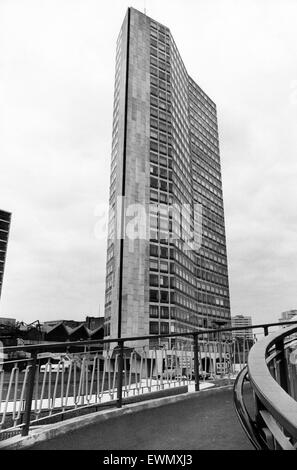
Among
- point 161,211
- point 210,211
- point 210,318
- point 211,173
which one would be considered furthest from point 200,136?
point 210,318

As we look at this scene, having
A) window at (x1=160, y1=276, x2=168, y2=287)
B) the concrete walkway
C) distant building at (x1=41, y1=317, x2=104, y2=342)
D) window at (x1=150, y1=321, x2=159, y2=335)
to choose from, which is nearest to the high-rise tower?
window at (x1=160, y1=276, x2=168, y2=287)

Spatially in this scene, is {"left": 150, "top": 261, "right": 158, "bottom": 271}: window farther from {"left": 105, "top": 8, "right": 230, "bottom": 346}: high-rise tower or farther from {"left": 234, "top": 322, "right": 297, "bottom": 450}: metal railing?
{"left": 234, "top": 322, "right": 297, "bottom": 450}: metal railing

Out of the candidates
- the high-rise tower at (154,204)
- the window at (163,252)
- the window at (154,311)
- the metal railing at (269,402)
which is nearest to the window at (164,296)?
the high-rise tower at (154,204)

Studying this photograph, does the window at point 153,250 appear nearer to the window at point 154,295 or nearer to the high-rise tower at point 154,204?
the high-rise tower at point 154,204

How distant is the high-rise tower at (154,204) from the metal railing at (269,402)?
208 ft

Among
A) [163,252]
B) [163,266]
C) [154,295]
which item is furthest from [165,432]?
[163,252]

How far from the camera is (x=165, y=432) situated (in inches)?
192

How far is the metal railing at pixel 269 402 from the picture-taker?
1.41 meters

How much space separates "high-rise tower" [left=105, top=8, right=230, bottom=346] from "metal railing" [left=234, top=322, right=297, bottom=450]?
2499 inches

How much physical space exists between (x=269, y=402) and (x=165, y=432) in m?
3.88

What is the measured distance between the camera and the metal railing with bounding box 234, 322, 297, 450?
141 cm
